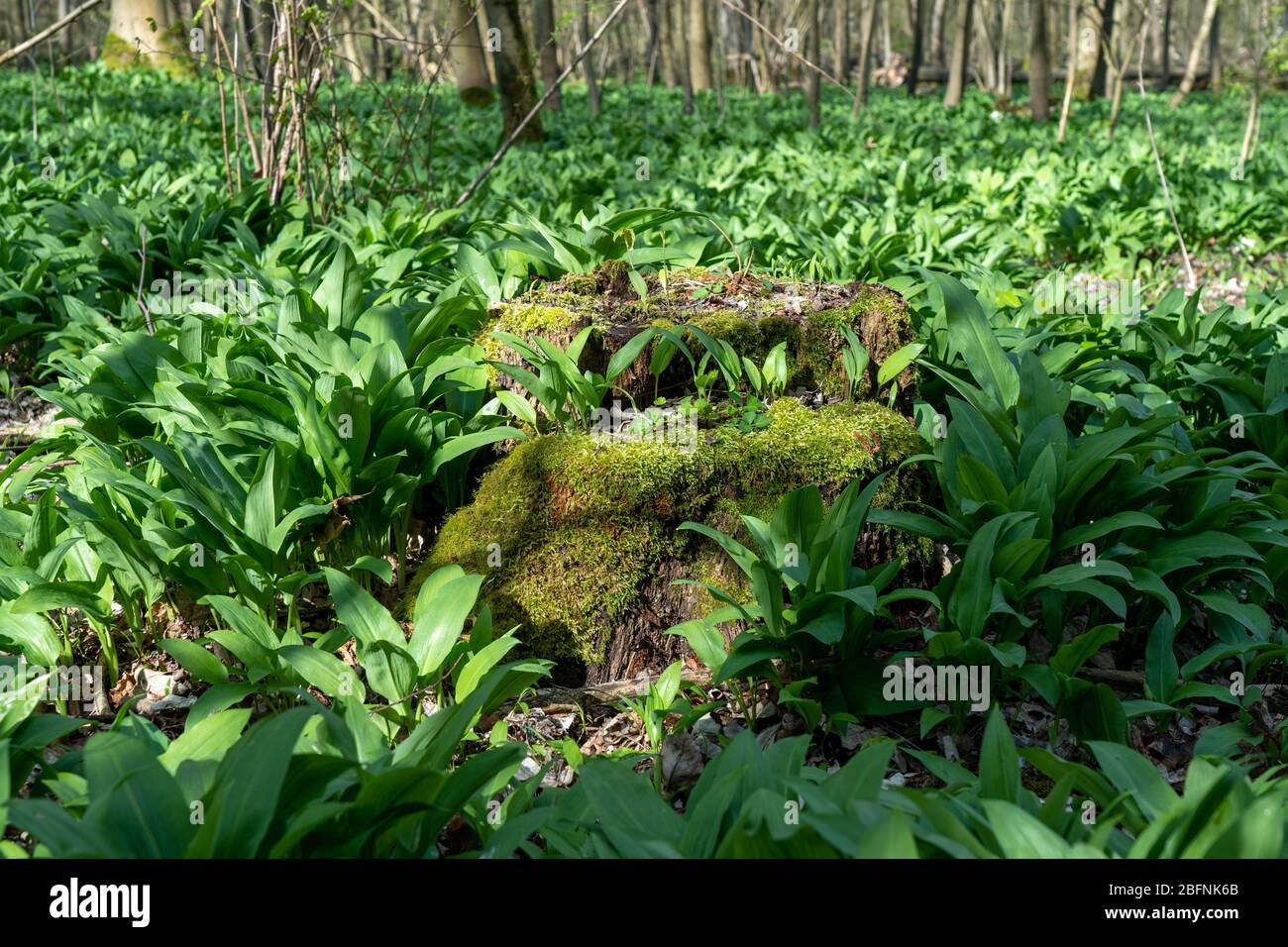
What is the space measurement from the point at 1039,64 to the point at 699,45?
6219mm

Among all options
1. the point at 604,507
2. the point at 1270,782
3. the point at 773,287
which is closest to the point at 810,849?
the point at 1270,782

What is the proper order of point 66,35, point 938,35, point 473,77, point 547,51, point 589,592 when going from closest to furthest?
point 589,592
point 547,51
point 473,77
point 66,35
point 938,35

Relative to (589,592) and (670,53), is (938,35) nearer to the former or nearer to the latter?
(670,53)

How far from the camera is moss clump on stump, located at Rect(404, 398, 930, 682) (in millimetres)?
3381

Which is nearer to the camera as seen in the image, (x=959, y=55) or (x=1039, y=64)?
(x=1039, y=64)

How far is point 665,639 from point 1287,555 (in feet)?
6.54

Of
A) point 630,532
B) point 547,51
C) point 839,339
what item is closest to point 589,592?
point 630,532

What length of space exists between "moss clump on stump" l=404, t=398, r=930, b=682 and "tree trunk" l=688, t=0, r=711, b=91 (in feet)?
51.1

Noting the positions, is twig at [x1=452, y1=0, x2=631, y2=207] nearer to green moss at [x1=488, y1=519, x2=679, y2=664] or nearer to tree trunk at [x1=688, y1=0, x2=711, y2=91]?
green moss at [x1=488, y1=519, x2=679, y2=664]

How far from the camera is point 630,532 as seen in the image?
11.2 feet

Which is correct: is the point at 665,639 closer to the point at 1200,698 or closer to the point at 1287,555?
the point at 1200,698

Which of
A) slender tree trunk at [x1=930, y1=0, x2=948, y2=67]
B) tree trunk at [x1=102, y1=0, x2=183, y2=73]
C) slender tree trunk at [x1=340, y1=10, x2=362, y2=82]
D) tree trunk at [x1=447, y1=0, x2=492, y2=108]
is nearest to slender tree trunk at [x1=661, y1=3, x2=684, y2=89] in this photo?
slender tree trunk at [x1=930, y1=0, x2=948, y2=67]

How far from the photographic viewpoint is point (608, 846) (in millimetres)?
2068

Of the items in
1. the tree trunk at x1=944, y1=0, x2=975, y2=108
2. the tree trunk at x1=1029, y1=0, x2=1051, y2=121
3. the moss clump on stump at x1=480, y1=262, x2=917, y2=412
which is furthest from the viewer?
the tree trunk at x1=944, y1=0, x2=975, y2=108
